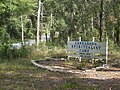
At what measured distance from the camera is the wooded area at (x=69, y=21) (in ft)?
111

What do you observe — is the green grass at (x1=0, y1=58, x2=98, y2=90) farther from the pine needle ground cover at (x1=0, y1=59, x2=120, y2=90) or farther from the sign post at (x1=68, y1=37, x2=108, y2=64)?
the sign post at (x1=68, y1=37, x2=108, y2=64)

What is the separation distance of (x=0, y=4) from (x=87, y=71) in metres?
10.2

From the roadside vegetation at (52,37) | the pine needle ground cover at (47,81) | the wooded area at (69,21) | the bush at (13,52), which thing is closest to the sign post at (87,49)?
the roadside vegetation at (52,37)

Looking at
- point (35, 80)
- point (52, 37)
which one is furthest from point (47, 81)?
point (52, 37)

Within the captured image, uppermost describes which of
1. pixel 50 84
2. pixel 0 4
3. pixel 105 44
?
pixel 0 4

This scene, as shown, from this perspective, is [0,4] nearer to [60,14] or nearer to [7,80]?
[7,80]

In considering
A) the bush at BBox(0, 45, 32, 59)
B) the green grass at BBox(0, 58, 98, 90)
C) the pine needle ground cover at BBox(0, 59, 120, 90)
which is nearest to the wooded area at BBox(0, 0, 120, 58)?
the bush at BBox(0, 45, 32, 59)

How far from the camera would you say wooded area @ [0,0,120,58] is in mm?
33684

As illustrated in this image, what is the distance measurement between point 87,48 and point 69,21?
2928 centimetres

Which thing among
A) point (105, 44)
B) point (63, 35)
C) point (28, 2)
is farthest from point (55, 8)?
point (105, 44)

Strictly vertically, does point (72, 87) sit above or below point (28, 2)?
below

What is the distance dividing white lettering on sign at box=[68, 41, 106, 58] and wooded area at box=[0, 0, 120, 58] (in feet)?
35.8

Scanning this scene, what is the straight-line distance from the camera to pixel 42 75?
12.1 meters

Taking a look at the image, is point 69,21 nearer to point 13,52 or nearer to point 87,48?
point 13,52
